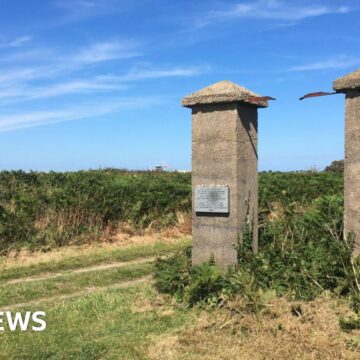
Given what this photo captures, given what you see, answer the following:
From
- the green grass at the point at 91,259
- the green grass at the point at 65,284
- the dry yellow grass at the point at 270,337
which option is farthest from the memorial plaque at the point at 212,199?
the green grass at the point at 91,259

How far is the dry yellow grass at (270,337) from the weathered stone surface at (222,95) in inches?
110

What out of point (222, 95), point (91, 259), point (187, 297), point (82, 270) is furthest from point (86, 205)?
point (222, 95)

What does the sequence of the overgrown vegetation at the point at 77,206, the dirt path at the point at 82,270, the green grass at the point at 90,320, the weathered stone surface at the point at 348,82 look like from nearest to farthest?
the green grass at the point at 90,320 < the weathered stone surface at the point at 348,82 < the dirt path at the point at 82,270 < the overgrown vegetation at the point at 77,206

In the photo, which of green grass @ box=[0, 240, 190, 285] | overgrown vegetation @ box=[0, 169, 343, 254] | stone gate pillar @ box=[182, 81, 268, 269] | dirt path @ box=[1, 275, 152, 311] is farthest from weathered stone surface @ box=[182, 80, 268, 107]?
green grass @ box=[0, 240, 190, 285]

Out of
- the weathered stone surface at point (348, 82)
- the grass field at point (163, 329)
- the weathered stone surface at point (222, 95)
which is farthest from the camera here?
the weathered stone surface at point (222, 95)

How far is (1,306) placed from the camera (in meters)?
7.73

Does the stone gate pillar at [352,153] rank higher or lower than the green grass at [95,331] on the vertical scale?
higher

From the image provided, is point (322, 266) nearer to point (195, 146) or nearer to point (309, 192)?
point (195, 146)

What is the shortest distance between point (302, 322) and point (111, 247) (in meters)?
7.82

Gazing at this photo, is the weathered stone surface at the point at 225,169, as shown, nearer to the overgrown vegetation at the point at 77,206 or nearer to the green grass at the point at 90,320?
the green grass at the point at 90,320

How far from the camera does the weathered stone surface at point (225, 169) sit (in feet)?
23.7

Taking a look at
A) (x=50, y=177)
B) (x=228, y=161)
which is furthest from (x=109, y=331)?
(x=50, y=177)

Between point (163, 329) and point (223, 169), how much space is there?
2.40 m

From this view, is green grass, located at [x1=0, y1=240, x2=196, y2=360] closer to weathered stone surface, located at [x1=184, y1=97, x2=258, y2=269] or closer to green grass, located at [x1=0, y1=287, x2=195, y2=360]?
green grass, located at [x1=0, y1=287, x2=195, y2=360]
